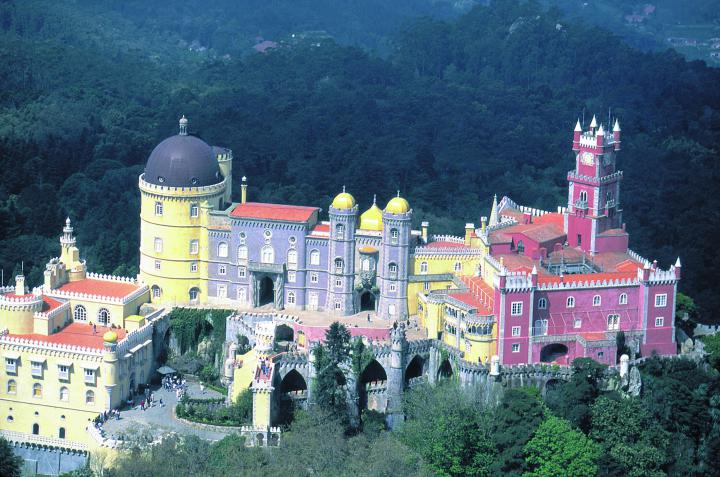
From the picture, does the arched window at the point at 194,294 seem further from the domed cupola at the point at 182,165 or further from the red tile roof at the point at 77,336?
the domed cupola at the point at 182,165

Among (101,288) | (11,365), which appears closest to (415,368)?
(101,288)

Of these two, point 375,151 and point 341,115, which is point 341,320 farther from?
point 341,115

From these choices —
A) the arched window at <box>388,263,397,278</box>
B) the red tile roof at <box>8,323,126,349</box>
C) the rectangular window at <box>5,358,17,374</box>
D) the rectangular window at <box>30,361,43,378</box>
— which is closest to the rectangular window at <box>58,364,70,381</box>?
the rectangular window at <box>30,361,43,378</box>

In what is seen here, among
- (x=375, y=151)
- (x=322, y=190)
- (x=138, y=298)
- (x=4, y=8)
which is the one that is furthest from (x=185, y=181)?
(x=4, y=8)

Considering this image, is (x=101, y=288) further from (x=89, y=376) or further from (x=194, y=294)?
(x=89, y=376)

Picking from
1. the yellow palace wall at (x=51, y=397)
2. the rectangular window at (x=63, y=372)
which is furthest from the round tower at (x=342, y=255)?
the rectangular window at (x=63, y=372)
